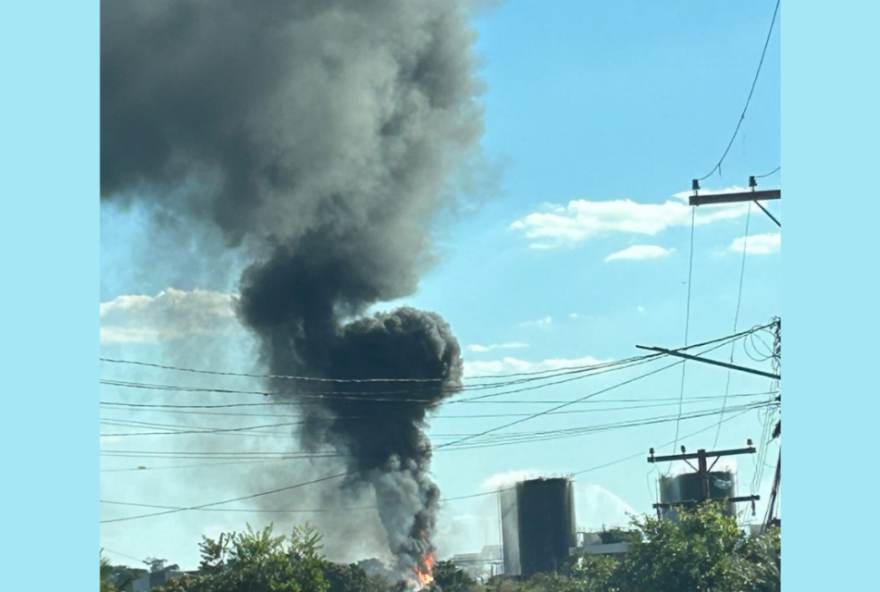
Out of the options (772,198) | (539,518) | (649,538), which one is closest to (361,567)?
(539,518)

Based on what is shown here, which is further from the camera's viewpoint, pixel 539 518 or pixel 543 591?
pixel 539 518

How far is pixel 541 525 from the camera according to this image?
3155 inches

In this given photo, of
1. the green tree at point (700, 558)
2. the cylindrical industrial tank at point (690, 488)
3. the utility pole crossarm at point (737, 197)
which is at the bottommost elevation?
the green tree at point (700, 558)

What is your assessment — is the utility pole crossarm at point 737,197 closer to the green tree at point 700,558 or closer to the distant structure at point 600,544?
the green tree at point 700,558

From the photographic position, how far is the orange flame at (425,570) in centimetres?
6231

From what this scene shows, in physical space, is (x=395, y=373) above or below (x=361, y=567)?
above

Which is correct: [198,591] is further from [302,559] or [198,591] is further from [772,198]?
[772,198]

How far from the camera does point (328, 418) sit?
61688mm

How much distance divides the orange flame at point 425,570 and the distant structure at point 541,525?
16942mm

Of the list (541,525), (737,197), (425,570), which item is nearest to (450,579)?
(425,570)

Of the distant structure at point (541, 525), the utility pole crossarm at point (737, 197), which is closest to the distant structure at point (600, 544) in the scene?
the distant structure at point (541, 525)

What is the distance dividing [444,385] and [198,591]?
99.7 ft

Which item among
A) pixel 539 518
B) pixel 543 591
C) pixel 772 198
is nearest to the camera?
pixel 772 198

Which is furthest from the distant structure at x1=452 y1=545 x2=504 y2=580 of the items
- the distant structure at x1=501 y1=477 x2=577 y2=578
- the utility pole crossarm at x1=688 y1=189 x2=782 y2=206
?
the utility pole crossarm at x1=688 y1=189 x2=782 y2=206
